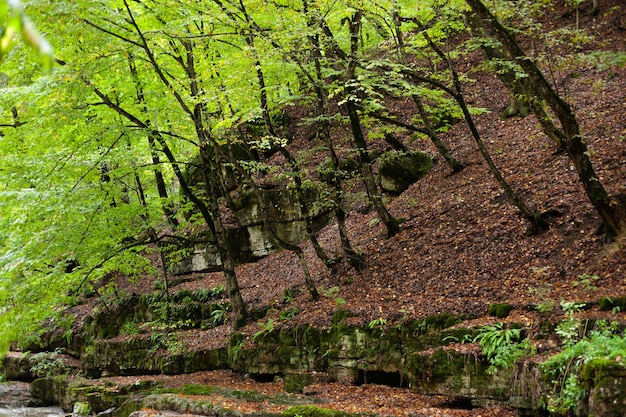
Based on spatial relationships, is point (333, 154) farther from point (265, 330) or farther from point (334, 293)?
point (265, 330)

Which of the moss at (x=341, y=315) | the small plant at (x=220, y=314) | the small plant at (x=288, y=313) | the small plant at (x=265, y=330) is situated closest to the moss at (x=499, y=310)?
the moss at (x=341, y=315)

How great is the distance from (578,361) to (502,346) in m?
1.13

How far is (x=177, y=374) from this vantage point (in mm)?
12438

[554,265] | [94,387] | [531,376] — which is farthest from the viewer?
[94,387]

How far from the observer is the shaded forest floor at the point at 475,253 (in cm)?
701

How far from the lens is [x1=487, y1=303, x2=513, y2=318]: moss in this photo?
697 centimetres

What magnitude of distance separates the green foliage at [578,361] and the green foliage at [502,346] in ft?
1.69

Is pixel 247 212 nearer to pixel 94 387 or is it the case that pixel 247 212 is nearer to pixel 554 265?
pixel 94 387

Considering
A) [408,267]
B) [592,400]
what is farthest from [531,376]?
[408,267]

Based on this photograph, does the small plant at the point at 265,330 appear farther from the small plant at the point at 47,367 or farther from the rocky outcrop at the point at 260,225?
the small plant at the point at 47,367

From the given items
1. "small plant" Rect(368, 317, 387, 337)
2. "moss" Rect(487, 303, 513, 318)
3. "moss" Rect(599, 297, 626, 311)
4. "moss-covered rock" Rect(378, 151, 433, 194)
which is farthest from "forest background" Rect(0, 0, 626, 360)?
"small plant" Rect(368, 317, 387, 337)

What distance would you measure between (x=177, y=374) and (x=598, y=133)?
12252 millimetres

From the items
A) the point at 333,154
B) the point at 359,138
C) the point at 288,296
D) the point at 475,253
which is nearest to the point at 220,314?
the point at 288,296

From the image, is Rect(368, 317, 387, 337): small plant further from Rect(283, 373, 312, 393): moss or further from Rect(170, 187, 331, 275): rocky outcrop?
Rect(170, 187, 331, 275): rocky outcrop
